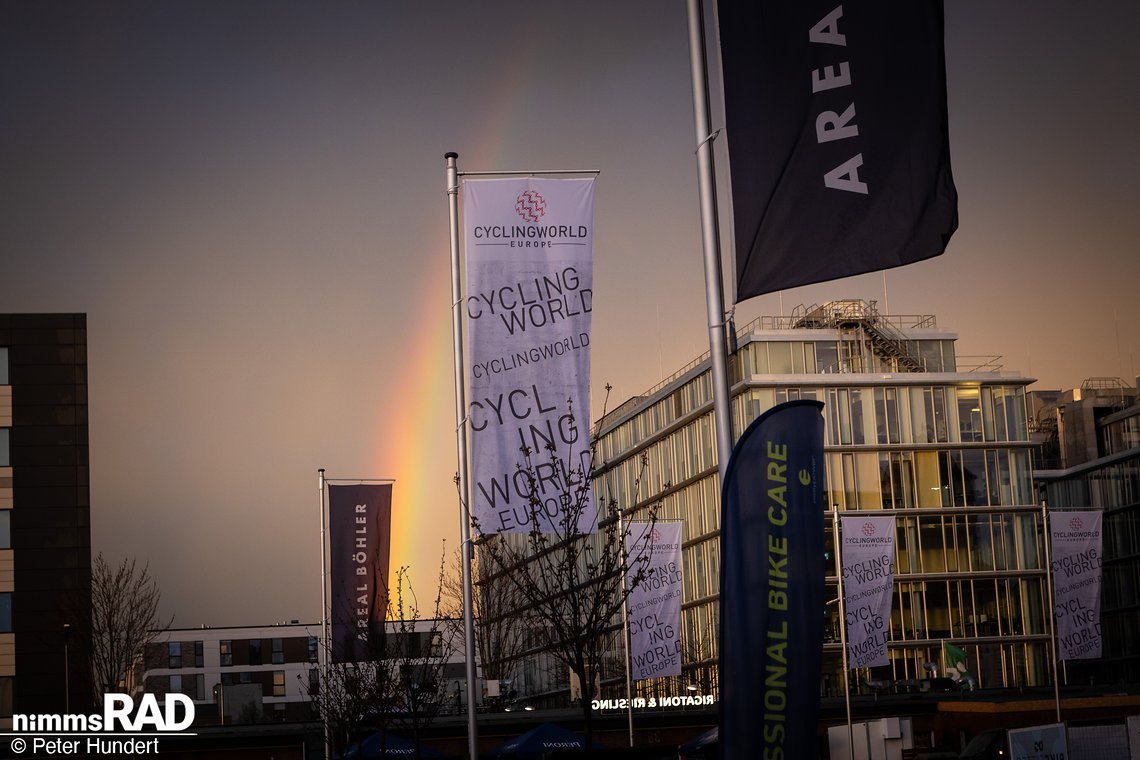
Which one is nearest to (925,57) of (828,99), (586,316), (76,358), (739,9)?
(828,99)

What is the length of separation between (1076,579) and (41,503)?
55572mm

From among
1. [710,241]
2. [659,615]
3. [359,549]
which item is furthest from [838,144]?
[659,615]

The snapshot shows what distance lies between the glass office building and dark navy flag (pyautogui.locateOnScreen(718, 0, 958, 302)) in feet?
251

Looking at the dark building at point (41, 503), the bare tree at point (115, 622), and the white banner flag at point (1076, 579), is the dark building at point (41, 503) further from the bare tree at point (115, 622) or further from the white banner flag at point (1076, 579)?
the white banner flag at point (1076, 579)

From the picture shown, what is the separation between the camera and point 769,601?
32.9ft

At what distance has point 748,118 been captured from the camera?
36.2 ft

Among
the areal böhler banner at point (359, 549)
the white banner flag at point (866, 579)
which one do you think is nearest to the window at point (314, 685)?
the areal böhler banner at point (359, 549)

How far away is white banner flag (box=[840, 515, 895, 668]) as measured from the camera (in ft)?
153

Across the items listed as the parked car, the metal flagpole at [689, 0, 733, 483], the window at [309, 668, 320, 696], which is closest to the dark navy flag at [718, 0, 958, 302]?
the metal flagpole at [689, 0, 733, 483]

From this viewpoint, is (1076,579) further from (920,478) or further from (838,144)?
(920,478)

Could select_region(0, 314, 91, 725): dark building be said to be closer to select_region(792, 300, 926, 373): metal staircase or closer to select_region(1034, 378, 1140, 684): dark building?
select_region(792, 300, 926, 373): metal staircase

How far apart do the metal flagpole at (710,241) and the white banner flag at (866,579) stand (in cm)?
3595

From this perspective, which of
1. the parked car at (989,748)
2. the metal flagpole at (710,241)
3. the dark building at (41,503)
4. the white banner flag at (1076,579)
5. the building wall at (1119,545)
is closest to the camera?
the metal flagpole at (710,241)

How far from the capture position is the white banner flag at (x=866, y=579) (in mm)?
46781
